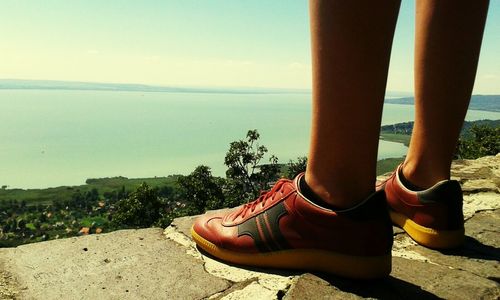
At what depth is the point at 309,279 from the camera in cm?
104

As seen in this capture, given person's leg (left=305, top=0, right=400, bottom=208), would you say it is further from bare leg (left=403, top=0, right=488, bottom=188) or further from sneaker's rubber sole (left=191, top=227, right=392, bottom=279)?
bare leg (left=403, top=0, right=488, bottom=188)

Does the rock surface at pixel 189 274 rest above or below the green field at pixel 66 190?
above

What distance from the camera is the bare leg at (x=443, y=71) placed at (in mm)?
1288

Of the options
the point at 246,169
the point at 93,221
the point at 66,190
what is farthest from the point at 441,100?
the point at 66,190

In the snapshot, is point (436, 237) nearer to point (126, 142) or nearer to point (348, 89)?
point (348, 89)

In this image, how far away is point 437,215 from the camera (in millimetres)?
1315

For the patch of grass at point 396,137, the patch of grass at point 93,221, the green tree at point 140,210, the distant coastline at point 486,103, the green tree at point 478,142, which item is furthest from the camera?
the distant coastline at point 486,103

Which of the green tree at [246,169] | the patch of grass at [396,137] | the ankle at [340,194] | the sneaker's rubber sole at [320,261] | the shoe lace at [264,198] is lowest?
the patch of grass at [396,137]

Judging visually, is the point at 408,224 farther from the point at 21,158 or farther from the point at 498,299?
the point at 21,158

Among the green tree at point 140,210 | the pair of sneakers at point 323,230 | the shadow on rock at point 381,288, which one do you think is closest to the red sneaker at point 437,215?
the pair of sneakers at point 323,230

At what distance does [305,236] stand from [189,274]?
0.37m

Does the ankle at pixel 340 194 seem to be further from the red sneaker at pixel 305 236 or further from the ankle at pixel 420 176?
the ankle at pixel 420 176

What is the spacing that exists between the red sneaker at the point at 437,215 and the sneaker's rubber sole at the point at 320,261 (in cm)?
36

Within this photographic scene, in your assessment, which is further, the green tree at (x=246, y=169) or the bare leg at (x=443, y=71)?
the green tree at (x=246, y=169)
